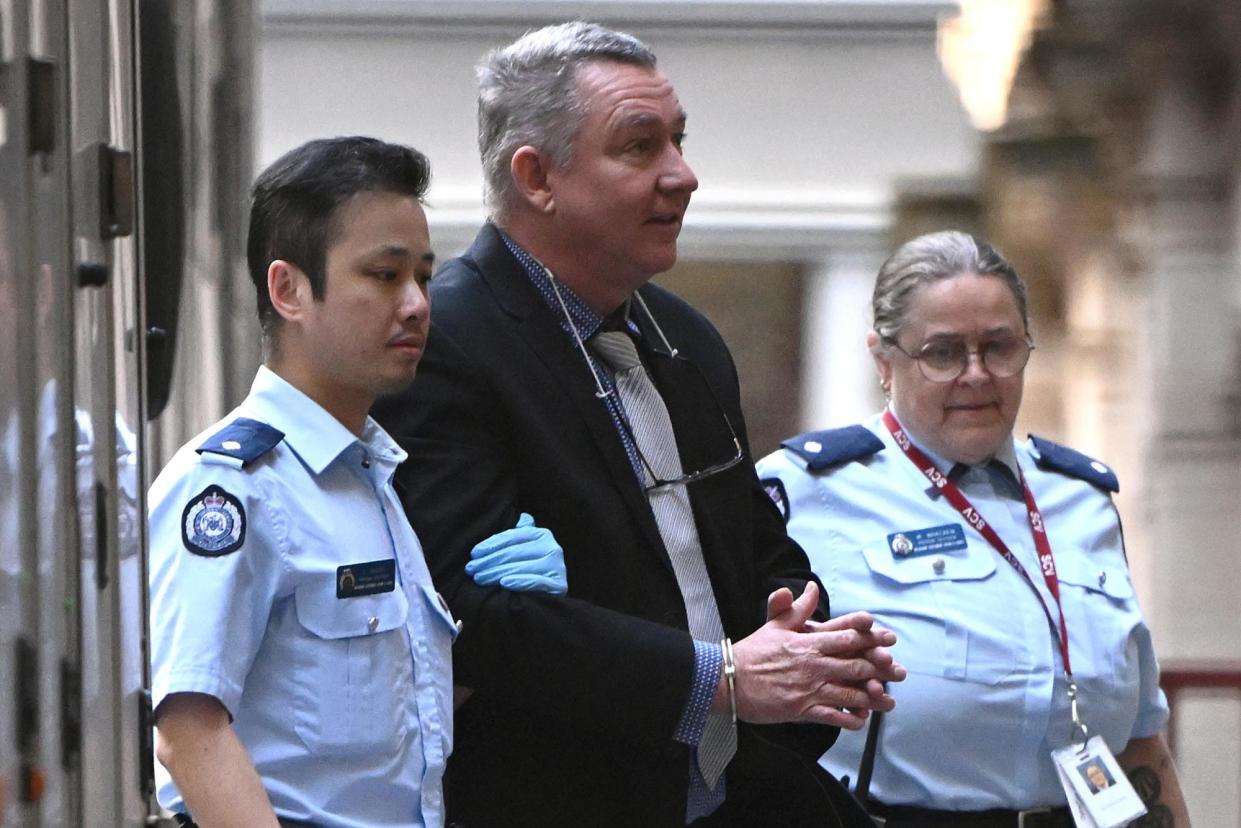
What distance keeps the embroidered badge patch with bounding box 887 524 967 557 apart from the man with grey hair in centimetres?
48

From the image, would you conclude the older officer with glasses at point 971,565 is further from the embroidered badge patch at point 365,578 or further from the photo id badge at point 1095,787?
the embroidered badge patch at point 365,578

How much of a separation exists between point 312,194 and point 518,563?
506mm

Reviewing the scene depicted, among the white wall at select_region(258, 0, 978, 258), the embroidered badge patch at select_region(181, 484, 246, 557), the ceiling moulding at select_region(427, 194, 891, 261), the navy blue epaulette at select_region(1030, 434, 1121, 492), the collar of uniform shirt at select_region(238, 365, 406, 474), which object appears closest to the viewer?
the embroidered badge patch at select_region(181, 484, 246, 557)

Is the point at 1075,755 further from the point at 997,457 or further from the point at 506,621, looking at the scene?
the point at 506,621

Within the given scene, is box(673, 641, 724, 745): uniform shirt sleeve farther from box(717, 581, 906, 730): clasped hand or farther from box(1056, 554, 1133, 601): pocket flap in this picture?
box(1056, 554, 1133, 601): pocket flap

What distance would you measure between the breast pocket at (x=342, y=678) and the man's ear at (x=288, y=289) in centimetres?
32

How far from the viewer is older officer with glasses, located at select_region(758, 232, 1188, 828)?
3338 millimetres

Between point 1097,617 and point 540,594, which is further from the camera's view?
point 1097,617

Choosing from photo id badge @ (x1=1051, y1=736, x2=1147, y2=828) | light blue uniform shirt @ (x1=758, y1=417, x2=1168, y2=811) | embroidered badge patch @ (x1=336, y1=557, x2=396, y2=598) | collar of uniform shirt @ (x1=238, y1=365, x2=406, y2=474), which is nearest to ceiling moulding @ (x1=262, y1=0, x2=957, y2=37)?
light blue uniform shirt @ (x1=758, y1=417, x2=1168, y2=811)

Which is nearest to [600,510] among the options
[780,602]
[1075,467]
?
[780,602]

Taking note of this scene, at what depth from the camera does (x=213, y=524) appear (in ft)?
7.48

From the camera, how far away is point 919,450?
3.59 meters

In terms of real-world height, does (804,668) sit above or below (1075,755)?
above

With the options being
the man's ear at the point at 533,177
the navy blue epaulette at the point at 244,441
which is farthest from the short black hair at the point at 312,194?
the man's ear at the point at 533,177
